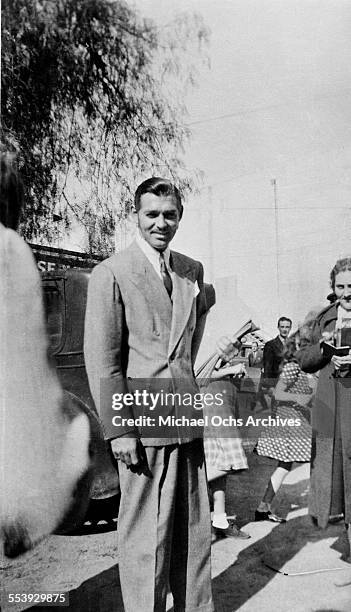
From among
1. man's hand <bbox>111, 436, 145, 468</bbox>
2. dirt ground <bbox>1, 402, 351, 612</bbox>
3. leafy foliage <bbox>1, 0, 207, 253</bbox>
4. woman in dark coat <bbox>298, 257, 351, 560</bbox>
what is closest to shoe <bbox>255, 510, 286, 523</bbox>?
dirt ground <bbox>1, 402, 351, 612</bbox>

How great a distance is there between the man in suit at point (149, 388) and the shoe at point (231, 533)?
401mm

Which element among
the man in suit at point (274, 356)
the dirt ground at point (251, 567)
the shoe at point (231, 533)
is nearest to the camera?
the dirt ground at point (251, 567)

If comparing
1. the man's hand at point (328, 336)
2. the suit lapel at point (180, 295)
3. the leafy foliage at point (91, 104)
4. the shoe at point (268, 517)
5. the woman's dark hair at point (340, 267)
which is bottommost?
the shoe at point (268, 517)

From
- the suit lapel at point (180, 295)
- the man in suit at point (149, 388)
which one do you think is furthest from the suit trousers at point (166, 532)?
the suit lapel at point (180, 295)

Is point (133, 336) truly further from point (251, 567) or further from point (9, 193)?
point (251, 567)

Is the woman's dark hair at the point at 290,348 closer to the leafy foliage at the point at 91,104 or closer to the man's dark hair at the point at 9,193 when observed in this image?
the leafy foliage at the point at 91,104

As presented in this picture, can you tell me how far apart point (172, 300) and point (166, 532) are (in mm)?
795

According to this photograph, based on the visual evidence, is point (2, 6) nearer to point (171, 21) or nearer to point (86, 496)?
point (171, 21)

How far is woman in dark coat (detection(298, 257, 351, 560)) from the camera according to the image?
2.20m

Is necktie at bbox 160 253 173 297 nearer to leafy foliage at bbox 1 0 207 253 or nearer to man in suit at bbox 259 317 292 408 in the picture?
leafy foliage at bbox 1 0 207 253

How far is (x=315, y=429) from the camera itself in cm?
222

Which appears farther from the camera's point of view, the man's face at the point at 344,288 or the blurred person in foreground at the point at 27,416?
the man's face at the point at 344,288

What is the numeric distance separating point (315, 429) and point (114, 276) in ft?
3.43

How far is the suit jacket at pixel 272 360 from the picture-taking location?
2.16m
